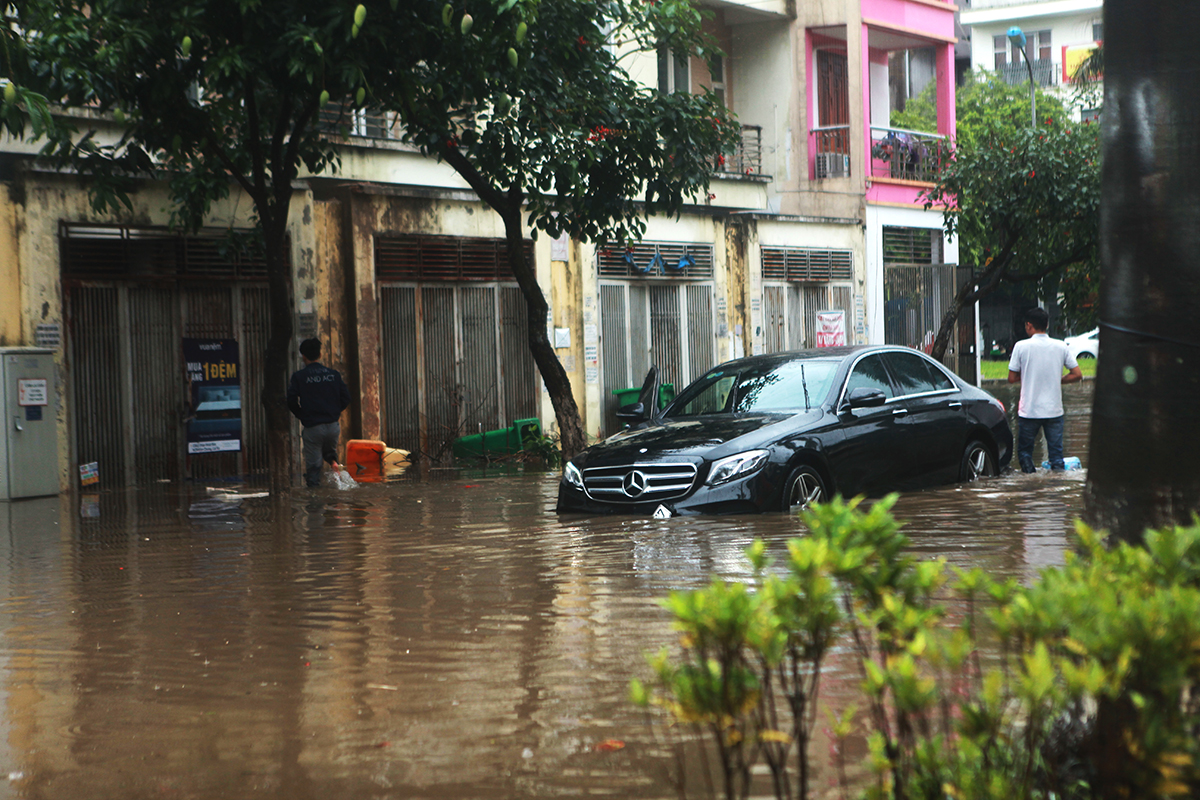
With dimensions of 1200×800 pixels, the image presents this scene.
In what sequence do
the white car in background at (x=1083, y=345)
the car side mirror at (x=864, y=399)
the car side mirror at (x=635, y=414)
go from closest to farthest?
the car side mirror at (x=864, y=399), the car side mirror at (x=635, y=414), the white car in background at (x=1083, y=345)

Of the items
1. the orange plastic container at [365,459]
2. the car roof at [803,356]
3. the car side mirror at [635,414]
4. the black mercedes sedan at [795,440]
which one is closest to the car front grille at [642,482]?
the black mercedes sedan at [795,440]

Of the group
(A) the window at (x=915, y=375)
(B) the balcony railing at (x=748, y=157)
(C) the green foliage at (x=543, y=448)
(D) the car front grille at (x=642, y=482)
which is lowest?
(C) the green foliage at (x=543, y=448)

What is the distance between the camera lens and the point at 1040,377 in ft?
42.9

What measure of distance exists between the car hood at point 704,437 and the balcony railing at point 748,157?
15779 mm

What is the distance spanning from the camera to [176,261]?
1670cm

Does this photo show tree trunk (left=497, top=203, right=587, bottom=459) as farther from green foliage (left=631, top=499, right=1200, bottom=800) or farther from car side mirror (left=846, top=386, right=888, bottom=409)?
green foliage (left=631, top=499, right=1200, bottom=800)

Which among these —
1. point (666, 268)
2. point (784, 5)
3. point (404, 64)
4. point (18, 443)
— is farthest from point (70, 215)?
point (784, 5)

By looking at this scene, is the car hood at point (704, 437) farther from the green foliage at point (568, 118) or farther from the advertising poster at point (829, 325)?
the advertising poster at point (829, 325)

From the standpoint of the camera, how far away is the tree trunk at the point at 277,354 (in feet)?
46.0

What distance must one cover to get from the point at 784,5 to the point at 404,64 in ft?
53.6

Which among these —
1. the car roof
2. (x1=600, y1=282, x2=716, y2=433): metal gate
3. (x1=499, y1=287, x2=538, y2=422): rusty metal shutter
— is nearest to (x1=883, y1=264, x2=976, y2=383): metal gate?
(x1=600, y1=282, x2=716, y2=433): metal gate

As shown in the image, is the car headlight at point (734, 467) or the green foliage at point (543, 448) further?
the green foliage at point (543, 448)

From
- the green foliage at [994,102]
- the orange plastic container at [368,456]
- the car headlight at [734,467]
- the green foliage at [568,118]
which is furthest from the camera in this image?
the green foliage at [994,102]

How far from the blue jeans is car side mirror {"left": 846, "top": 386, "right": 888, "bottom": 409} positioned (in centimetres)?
282
